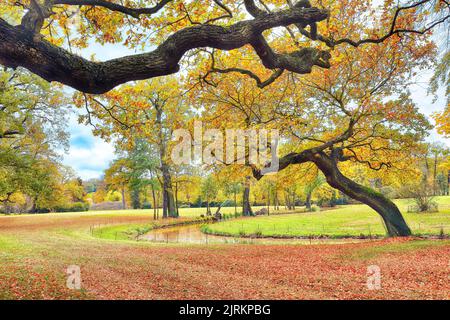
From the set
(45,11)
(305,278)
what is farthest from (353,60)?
(45,11)

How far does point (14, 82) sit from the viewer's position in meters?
22.0

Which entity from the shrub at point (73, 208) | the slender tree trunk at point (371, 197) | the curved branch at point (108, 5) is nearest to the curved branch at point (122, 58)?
the curved branch at point (108, 5)

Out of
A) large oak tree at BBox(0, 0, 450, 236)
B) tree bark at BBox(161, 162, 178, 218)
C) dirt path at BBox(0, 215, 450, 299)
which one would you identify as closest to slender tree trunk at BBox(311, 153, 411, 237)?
large oak tree at BBox(0, 0, 450, 236)

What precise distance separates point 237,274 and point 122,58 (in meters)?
6.11

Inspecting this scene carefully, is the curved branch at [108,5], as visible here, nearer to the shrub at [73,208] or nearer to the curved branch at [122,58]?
the curved branch at [122,58]

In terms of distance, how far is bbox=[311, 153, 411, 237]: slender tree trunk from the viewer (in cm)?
1466

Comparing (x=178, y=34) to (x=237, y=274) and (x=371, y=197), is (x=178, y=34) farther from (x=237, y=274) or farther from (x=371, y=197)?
(x=371, y=197)

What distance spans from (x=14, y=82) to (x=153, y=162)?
47.4ft

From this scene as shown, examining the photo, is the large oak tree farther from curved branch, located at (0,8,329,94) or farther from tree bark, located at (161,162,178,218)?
tree bark, located at (161,162,178,218)

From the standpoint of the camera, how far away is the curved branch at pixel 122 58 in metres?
4.71

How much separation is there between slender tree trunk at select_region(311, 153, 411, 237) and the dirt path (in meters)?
2.86

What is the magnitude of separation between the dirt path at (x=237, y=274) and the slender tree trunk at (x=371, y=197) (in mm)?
2858

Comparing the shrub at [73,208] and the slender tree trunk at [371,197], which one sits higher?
the slender tree trunk at [371,197]

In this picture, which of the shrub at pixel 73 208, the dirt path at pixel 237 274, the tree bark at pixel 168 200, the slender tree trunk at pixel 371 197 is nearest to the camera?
the dirt path at pixel 237 274
